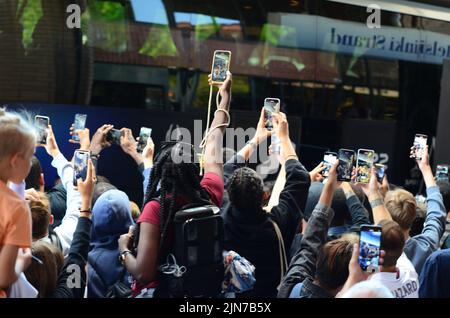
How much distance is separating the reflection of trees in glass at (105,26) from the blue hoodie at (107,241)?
2.39 meters

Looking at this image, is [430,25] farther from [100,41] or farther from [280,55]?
[100,41]

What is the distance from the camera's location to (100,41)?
19.6 feet

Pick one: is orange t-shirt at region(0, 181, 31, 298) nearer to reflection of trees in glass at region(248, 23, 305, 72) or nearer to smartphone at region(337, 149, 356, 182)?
smartphone at region(337, 149, 356, 182)

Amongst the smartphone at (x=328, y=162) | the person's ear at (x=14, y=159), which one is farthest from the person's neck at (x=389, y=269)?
the person's ear at (x=14, y=159)

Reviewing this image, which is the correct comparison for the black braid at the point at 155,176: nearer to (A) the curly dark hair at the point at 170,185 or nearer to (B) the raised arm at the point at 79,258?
(A) the curly dark hair at the point at 170,185

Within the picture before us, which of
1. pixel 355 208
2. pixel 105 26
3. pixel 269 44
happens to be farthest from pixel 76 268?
pixel 269 44

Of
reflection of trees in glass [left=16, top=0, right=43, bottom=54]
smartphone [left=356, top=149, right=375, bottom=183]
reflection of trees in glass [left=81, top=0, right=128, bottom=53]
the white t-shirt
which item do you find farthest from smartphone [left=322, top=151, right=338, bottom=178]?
reflection of trees in glass [left=16, top=0, right=43, bottom=54]

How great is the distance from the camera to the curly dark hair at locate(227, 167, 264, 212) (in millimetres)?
3803

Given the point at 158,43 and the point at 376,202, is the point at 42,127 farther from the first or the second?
the point at 158,43

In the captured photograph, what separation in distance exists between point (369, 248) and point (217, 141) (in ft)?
3.90

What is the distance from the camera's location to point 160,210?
340cm

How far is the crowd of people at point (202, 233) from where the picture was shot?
2725mm

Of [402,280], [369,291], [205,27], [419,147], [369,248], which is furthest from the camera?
[205,27]

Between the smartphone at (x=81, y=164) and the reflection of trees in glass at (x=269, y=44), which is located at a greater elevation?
the reflection of trees in glass at (x=269, y=44)
